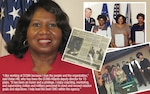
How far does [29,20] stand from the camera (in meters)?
0.80

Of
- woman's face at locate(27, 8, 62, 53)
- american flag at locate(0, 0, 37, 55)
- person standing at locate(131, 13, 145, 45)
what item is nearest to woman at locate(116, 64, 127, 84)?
person standing at locate(131, 13, 145, 45)

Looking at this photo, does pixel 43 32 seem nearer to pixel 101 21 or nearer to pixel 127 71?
pixel 101 21

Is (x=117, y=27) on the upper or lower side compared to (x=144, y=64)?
upper

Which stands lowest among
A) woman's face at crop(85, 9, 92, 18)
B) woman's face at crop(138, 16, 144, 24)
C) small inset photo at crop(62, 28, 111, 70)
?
small inset photo at crop(62, 28, 111, 70)

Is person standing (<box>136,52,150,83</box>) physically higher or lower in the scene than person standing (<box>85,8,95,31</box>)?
lower

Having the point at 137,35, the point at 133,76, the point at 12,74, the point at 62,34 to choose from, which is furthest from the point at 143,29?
the point at 12,74

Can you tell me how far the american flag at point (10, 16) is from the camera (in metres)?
0.81

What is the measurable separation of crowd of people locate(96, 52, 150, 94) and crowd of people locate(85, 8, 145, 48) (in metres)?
0.06

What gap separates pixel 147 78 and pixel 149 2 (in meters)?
0.25

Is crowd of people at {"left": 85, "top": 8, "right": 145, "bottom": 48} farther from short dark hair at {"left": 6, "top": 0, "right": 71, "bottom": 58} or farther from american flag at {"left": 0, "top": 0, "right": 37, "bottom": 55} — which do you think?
american flag at {"left": 0, "top": 0, "right": 37, "bottom": 55}

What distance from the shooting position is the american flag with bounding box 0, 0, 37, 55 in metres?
0.81

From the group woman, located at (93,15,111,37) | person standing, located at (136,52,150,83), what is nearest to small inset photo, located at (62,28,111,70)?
woman, located at (93,15,111,37)

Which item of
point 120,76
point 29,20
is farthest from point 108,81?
point 29,20

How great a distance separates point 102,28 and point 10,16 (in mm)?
299
